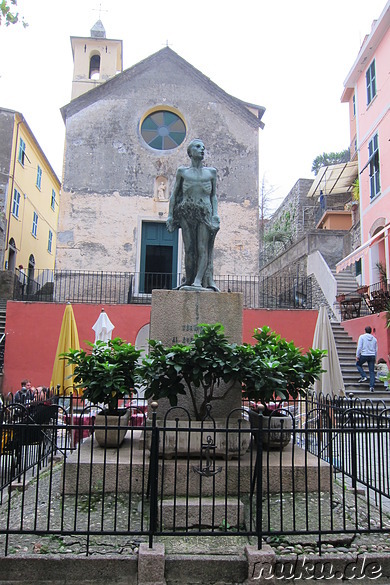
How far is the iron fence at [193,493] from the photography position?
4.04 metres

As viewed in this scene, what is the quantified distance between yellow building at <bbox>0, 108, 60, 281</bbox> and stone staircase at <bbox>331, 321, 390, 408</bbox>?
13.2m

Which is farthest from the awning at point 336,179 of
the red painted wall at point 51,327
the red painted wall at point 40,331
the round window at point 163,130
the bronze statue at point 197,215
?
the bronze statue at point 197,215

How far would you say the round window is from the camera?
19.2 metres

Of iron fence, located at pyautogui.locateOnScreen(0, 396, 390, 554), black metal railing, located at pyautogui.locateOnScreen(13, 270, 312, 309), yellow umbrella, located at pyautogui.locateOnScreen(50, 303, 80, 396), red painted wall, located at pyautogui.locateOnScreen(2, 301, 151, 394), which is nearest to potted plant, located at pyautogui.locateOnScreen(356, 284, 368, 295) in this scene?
black metal railing, located at pyautogui.locateOnScreen(13, 270, 312, 309)

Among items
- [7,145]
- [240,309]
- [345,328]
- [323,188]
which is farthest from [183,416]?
[323,188]

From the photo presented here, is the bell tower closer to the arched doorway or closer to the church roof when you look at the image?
the arched doorway

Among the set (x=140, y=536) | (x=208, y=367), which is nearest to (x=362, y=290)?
(x=208, y=367)

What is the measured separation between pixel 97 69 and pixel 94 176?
877 inches

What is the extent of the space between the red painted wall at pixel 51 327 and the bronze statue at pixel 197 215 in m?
8.95

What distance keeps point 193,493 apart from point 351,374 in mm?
10013

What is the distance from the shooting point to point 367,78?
63.6 ft

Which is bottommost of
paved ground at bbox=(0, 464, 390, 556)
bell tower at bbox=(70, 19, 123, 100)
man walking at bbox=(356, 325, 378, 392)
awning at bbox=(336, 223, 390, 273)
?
paved ground at bbox=(0, 464, 390, 556)

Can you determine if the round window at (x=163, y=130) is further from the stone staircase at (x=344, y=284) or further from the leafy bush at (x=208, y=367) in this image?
the leafy bush at (x=208, y=367)

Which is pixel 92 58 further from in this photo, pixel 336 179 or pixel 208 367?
pixel 208 367
